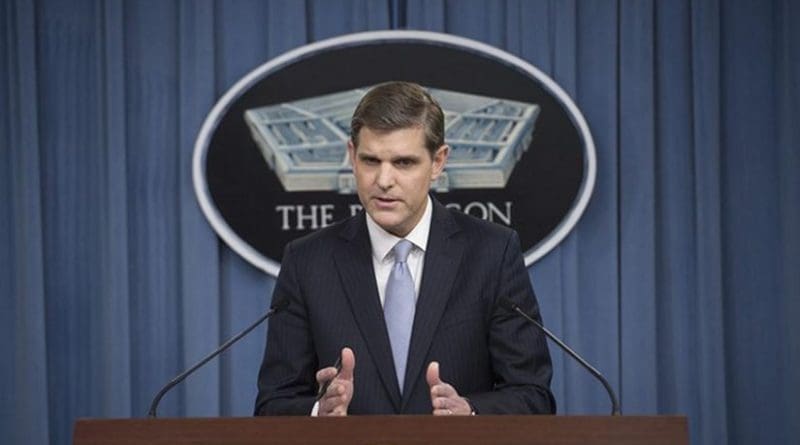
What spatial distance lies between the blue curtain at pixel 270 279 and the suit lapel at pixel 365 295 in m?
1.53

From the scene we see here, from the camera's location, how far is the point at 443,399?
2230 millimetres

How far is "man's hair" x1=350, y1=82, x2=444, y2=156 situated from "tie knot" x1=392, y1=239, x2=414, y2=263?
212mm

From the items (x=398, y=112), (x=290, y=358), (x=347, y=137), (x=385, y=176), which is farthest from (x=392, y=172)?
(x=347, y=137)

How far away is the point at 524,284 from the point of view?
269cm

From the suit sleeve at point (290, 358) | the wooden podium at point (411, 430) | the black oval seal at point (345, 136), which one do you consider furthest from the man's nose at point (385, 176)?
the black oval seal at point (345, 136)

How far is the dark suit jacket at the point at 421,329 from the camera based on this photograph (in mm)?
2545

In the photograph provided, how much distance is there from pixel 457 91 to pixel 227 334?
1.16 meters

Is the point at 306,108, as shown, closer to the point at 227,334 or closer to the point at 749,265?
the point at 227,334

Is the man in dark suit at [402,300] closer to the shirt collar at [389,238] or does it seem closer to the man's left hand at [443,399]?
the shirt collar at [389,238]

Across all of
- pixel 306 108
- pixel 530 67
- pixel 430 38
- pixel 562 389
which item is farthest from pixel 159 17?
pixel 562 389

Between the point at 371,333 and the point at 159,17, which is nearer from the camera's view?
the point at 371,333

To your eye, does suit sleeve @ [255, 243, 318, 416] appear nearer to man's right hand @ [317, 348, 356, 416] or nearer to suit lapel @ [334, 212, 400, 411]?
suit lapel @ [334, 212, 400, 411]

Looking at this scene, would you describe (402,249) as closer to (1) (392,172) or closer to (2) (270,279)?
(1) (392,172)

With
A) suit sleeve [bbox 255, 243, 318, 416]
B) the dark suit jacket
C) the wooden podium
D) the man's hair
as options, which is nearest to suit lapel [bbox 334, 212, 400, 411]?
the dark suit jacket
